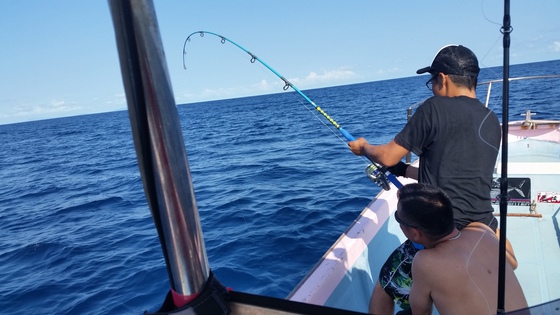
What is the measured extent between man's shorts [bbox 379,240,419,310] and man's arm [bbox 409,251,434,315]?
0.30 m

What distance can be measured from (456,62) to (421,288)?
1.11 meters

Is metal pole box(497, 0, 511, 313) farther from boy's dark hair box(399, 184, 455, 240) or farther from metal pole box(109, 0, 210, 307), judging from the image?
metal pole box(109, 0, 210, 307)

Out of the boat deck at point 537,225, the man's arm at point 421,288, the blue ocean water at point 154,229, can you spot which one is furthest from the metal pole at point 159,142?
the boat deck at point 537,225

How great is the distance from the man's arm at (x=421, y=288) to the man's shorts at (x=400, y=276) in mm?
304

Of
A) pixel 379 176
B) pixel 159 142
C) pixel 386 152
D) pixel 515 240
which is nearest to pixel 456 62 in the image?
pixel 386 152

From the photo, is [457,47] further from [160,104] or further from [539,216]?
[539,216]

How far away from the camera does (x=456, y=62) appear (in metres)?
2.00

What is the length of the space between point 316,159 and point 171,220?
31.9 feet

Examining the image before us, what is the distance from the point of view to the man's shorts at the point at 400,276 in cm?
206

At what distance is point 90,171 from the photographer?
13.8 m

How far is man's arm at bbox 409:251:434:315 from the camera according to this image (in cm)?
163

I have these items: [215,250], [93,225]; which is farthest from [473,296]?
[93,225]

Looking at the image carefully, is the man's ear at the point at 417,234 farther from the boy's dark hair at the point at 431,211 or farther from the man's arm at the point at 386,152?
the man's arm at the point at 386,152

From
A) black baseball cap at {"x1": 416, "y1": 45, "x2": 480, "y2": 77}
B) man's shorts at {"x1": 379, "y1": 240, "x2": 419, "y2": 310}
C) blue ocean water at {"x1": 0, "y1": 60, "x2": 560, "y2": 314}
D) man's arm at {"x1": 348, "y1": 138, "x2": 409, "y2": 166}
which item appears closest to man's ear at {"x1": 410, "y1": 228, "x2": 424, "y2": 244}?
man's shorts at {"x1": 379, "y1": 240, "x2": 419, "y2": 310}
